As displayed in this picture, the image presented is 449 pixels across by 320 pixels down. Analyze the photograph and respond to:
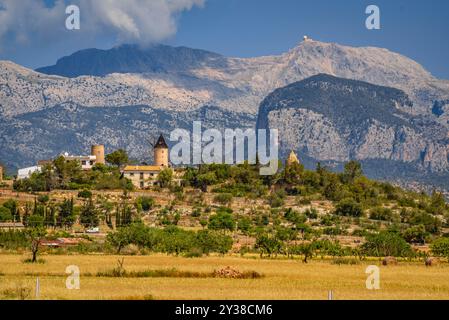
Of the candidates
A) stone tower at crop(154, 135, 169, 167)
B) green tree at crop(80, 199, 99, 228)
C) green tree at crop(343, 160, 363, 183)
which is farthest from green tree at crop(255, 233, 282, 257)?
stone tower at crop(154, 135, 169, 167)

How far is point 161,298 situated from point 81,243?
126 ft

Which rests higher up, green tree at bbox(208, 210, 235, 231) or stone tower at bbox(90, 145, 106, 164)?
stone tower at bbox(90, 145, 106, 164)

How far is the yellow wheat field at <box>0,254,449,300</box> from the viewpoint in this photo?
3591 cm

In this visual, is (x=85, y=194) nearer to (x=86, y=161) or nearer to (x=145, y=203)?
(x=145, y=203)

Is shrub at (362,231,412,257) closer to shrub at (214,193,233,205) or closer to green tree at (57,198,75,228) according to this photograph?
green tree at (57,198,75,228)

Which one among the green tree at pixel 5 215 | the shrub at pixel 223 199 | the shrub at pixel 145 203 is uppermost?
the shrub at pixel 223 199

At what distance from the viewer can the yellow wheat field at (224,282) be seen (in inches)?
1414

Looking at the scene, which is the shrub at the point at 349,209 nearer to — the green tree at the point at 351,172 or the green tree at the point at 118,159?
the green tree at the point at 351,172

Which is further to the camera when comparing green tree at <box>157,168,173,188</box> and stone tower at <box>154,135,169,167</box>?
stone tower at <box>154,135,169,167</box>

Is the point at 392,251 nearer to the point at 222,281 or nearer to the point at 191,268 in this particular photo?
the point at 191,268

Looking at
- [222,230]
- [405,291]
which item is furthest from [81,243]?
[405,291]

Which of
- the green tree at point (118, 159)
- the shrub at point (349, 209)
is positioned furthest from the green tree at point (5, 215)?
the green tree at point (118, 159)

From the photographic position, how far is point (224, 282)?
42906mm

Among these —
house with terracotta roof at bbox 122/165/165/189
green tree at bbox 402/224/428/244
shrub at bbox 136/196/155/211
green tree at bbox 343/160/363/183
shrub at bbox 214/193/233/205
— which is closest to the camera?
green tree at bbox 402/224/428/244
